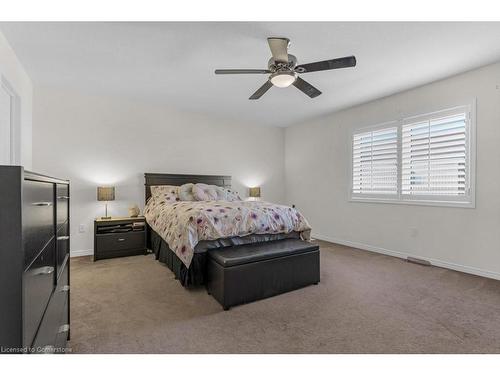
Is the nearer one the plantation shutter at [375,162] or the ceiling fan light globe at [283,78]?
the ceiling fan light globe at [283,78]

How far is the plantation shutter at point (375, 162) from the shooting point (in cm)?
387

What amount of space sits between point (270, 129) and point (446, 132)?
3.42 metres

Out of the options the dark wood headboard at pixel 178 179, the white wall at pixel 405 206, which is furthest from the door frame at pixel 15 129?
the white wall at pixel 405 206

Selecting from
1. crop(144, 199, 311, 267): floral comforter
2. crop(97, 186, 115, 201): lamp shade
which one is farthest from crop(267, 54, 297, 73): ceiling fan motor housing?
crop(97, 186, 115, 201): lamp shade

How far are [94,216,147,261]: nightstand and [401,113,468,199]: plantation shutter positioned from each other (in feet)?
13.5

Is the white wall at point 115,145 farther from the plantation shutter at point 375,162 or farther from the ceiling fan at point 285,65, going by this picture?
the ceiling fan at point 285,65

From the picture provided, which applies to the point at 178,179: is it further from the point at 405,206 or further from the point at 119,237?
the point at 405,206

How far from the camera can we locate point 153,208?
386cm

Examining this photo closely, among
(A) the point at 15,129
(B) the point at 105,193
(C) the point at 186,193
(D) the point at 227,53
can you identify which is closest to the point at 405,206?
(D) the point at 227,53

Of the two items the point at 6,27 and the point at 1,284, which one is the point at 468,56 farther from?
the point at 6,27

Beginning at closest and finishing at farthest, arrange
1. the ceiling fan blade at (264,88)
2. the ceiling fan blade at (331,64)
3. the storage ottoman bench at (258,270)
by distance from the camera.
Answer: the ceiling fan blade at (331,64), the storage ottoman bench at (258,270), the ceiling fan blade at (264,88)

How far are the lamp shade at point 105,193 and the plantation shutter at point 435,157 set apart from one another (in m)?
4.46

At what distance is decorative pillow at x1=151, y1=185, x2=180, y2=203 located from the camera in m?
3.89

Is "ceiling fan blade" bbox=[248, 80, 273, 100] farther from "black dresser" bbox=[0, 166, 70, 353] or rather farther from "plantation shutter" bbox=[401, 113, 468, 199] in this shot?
"plantation shutter" bbox=[401, 113, 468, 199]
